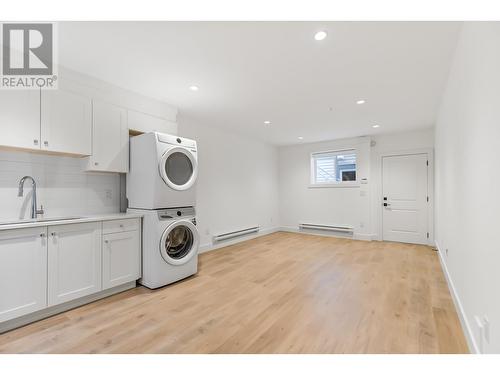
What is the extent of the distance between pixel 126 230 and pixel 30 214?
0.88 m

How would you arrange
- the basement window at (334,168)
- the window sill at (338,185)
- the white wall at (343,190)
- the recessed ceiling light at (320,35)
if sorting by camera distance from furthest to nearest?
the basement window at (334,168), the window sill at (338,185), the white wall at (343,190), the recessed ceiling light at (320,35)

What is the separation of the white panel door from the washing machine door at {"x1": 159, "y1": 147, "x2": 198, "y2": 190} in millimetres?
4258

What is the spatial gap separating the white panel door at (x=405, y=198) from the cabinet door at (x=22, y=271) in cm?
569

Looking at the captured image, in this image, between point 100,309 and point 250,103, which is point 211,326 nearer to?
point 100,309

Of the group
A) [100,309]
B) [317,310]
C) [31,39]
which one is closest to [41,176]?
[31,39]

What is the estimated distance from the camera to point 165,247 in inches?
107

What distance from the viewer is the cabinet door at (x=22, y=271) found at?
5.94ft

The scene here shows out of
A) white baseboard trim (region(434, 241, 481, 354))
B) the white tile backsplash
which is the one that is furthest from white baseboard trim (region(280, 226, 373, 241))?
the white tile backsplash

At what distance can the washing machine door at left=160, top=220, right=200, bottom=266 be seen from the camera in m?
2.70

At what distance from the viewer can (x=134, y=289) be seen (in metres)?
2.67

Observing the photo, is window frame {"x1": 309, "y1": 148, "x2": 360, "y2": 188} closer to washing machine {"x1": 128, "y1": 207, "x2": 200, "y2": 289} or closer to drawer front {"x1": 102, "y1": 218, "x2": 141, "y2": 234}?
washing machine {"x1": 128, "y1": 207, "x2": 200, "y2": 289}

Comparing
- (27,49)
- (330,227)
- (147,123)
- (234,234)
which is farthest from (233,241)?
(27,49)

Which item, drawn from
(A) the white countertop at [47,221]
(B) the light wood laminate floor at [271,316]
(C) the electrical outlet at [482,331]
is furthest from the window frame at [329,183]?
(A) the white countertop at [47,221]

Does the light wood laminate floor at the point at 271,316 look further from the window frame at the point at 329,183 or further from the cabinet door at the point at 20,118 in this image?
the window frame at the point at 329,183
